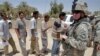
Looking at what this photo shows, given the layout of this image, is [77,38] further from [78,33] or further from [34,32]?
[34,32]

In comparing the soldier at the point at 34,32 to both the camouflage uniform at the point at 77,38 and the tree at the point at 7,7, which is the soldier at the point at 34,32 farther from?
the tree at the point at 7,7

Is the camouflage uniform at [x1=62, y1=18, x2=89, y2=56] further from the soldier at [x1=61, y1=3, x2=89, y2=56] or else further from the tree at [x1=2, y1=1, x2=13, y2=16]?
the tree at [x1=2, y1=1, x2=13, y2=16]


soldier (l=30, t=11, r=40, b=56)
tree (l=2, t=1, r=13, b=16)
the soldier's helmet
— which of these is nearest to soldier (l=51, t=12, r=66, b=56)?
soldier (l=30, t=11, r=40, b=56)

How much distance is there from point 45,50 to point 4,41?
190cm

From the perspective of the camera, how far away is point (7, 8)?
158ft

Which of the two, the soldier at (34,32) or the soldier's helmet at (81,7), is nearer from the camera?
the soldier's helmet at (81,7)

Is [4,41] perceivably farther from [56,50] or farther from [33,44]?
[56,50]

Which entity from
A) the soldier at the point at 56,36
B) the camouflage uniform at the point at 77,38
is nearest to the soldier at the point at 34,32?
the soldier at the point at 56,36

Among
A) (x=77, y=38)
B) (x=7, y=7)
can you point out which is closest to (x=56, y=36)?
(x=77, y=38)

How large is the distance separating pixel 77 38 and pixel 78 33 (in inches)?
3.3

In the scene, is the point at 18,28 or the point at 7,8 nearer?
the point at 18,28

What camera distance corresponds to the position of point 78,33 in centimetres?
437

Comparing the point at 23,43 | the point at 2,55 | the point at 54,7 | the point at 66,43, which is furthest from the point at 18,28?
the point at 54,7

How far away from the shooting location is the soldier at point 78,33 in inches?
171
